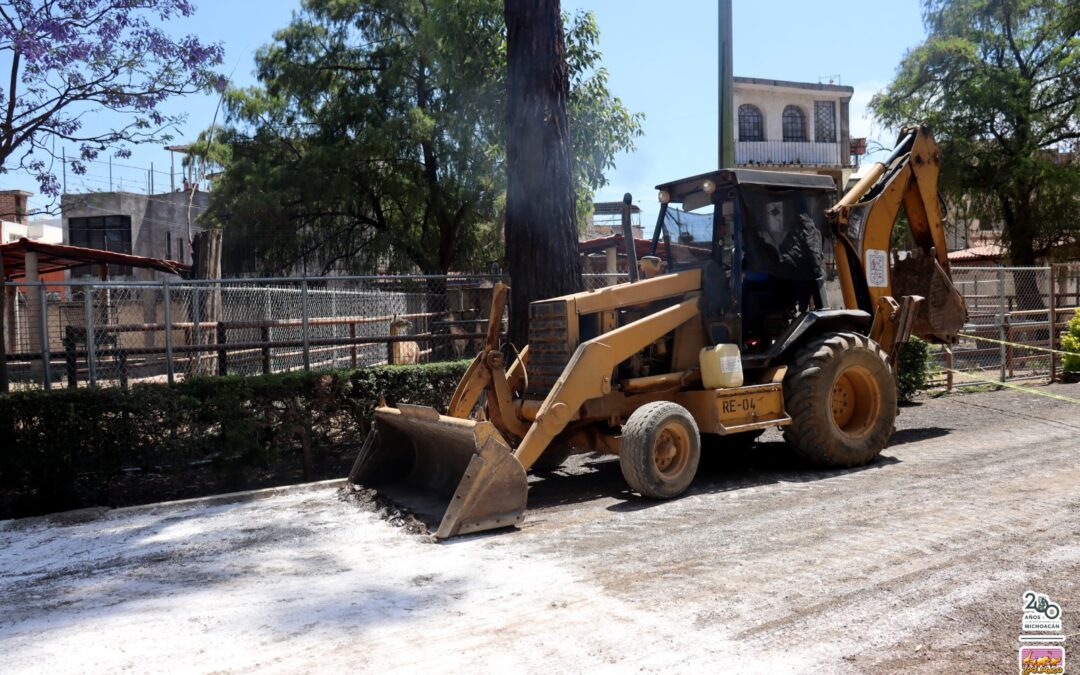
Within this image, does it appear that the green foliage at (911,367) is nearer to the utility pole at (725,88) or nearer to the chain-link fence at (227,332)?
the utility pole at (725,88)

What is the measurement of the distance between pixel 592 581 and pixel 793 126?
3656 cm

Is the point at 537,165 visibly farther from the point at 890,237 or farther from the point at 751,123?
the point at 751,123

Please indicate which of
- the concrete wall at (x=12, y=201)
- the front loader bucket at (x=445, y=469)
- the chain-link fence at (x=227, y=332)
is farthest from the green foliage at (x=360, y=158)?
the concrete wall at (x=12, y=201)

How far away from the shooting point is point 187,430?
8.88 meters

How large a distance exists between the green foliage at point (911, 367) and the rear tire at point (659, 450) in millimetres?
6460

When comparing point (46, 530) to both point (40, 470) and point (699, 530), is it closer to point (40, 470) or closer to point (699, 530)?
point (40, 470)

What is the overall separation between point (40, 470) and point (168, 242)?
3129 cm

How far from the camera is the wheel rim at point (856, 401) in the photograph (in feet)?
28.5

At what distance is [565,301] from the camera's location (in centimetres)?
800

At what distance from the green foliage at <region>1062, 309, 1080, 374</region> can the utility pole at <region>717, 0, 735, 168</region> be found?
7.85 m

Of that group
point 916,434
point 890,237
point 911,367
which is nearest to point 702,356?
point 890,237

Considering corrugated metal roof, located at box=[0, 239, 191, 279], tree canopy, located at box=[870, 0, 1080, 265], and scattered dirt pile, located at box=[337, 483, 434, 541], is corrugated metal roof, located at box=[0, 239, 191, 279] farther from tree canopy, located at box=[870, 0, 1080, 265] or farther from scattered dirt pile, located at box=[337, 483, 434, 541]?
tree canopy, located at box=[870, 0, 1080, 265]

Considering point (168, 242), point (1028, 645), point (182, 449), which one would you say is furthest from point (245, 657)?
point (168, 242)

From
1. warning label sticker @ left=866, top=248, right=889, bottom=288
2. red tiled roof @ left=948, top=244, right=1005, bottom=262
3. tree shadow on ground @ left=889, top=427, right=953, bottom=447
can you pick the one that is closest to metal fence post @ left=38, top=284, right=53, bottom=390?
warning label sticker @ left=866, top=248, right=889, bottom=288
